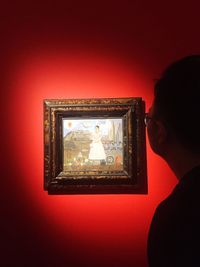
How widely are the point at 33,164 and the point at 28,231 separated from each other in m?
0.32

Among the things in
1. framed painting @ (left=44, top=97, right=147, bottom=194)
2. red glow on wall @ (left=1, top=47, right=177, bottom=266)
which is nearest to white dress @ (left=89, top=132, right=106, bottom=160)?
framed painting @ (left=44, top=97, right=147, bottom=194)

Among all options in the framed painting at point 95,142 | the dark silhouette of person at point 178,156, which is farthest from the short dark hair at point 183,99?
the framed painting at point 95,142

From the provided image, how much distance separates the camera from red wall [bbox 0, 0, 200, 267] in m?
1.88

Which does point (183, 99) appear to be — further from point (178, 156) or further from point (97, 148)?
point (97, 148)

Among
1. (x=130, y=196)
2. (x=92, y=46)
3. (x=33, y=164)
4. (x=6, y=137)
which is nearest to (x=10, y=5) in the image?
(x=92, y=46)

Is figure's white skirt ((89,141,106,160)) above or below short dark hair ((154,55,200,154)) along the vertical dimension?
below

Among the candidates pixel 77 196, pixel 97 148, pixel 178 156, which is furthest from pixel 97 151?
pixel 178 156

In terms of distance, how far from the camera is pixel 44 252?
1903 mm

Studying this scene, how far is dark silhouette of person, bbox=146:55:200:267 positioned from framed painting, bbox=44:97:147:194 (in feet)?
3.34

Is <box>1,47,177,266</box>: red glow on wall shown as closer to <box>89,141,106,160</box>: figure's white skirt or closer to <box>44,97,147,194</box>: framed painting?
<box>44,97,147,194</box>: framed painting

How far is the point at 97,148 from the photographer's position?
1837 millimetres

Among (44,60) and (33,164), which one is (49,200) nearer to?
(33,164)

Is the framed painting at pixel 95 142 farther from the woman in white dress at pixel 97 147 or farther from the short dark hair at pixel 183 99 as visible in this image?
the short dark hair at pixel 183 99

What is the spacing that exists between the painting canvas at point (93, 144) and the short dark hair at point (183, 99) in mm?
1067
